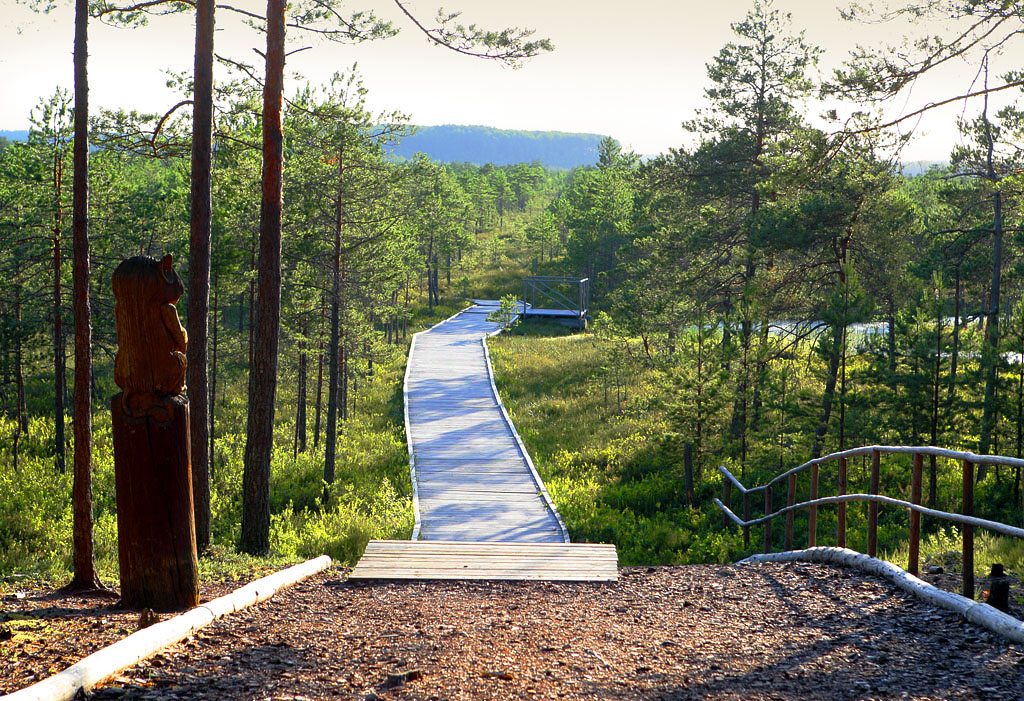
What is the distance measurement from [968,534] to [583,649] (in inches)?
101

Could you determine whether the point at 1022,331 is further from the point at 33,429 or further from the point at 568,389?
the point at 33,429

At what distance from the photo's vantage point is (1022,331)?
16938 millimetres

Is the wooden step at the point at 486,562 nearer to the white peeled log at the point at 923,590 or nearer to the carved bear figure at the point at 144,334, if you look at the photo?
the white peeled log at the point at 923,590

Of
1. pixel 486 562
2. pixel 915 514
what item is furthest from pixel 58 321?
pixel 915 514

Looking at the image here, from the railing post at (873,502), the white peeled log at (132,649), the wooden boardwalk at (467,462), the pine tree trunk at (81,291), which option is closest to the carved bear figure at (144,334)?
the white peeled log at (132,649)

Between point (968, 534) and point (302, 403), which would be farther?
point (302, 403)

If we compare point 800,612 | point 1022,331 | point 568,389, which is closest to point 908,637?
point 800,612

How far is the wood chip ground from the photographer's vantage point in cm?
392

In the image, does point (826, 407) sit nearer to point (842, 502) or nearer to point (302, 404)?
point (842, 502)

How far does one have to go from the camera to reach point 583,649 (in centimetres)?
480

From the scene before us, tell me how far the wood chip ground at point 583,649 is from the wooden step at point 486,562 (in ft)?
3.25

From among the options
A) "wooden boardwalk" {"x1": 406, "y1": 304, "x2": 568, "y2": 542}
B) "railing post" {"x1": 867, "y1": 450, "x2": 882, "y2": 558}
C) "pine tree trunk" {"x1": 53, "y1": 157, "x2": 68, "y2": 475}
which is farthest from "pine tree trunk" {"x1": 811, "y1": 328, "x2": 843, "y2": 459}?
"pine tree trunk" {"x1": 53, "y1": 157, "x2": 68, "y2": 475}

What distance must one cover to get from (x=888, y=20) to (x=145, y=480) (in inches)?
365

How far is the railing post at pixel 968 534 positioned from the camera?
492 centimetres
